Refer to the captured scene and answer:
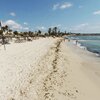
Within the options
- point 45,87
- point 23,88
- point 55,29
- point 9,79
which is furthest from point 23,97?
point 55,29

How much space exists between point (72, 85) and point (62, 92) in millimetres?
1514

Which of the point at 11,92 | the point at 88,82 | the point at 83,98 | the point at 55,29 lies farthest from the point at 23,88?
the point at 55,29

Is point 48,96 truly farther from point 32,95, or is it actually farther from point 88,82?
point 88,82

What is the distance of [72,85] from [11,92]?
3893 mm

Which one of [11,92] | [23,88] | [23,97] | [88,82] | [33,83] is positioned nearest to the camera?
[23,97]

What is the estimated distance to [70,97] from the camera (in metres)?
8.20

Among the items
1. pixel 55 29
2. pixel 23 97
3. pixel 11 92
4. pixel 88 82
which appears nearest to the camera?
pixel 23 97

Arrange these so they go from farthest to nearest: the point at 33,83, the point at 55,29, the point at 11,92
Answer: the point at 55,29 → the point at 33,83 → the point at 11,92

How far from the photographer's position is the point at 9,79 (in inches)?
420

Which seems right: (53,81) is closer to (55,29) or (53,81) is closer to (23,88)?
(23,88)

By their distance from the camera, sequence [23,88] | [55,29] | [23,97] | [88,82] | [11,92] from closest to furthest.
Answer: [23,97]
[11,92]
[23,88]
[88,82]
[55,29]

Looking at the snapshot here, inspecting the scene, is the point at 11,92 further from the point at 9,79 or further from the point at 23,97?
the point at 9,79

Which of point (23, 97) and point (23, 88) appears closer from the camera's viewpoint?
point (23, 97)

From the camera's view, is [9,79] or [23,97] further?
[9,79]
